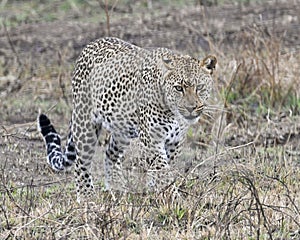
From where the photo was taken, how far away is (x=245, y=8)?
51.0 ft

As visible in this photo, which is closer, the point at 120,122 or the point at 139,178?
the point at 139,178

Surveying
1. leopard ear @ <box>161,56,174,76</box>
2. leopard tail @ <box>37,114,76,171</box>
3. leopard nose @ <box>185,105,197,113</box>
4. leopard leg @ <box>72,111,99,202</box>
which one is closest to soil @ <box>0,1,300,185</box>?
leopard tail @ <box>37,114,76,171</box>

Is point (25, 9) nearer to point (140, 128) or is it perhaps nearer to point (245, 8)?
point (245, 8)

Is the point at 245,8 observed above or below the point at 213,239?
below

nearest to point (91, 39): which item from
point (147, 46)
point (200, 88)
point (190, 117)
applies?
point (147, 46)

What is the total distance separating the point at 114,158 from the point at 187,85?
1.35 meters

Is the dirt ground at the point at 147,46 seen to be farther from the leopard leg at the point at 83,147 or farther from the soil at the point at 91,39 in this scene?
the leopard leg at the point at 83,147

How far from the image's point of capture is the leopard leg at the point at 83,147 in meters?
8.24

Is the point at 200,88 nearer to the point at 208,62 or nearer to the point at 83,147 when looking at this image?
the point at 208,62

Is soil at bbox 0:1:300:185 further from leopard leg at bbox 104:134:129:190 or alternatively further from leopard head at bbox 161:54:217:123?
leopard head at bbox 161:54:217:123

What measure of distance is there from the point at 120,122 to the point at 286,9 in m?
7.66

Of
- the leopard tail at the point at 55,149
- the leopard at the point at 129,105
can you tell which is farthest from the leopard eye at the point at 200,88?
the leopard tail at the point at 55,149

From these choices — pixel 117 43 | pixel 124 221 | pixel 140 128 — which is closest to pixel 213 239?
pixel 124 221

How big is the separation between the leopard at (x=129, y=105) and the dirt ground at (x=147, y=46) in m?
0.30
